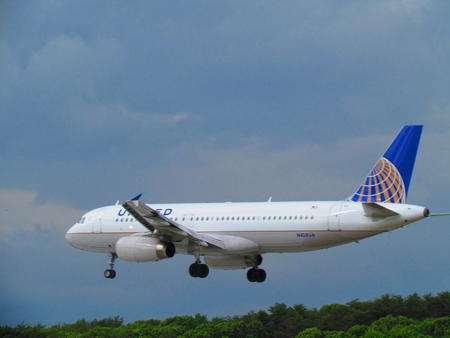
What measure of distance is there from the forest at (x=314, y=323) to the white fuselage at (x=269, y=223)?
96.9ft

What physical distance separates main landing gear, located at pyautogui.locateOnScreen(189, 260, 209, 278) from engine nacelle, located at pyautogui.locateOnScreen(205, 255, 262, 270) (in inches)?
61.3

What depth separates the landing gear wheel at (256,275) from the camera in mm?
38031

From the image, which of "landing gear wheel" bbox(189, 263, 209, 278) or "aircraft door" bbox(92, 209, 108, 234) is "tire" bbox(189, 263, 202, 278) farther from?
"aircraft door" bbox(92, 209, 108, 234)

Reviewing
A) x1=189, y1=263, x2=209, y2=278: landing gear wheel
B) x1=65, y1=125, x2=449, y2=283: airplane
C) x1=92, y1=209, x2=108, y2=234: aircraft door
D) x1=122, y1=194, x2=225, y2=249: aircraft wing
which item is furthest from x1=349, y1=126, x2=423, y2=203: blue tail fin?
x1=92, y1=209, x2=108, y2=234: aircraft door

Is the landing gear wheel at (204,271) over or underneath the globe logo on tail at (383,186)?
underneath

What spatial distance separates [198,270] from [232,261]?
2.95 meters

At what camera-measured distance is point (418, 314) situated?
7600cm

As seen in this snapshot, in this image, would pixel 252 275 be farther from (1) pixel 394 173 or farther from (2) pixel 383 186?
(1) pixel 394 173

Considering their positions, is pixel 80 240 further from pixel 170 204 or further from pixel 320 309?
pixel 320 309

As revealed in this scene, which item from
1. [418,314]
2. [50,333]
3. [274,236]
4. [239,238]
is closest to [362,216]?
[274,236]

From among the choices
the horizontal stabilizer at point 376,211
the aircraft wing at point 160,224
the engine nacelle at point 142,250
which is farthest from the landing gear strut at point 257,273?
the horizontal stabilizer at point 376,211

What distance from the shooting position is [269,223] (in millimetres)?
33031

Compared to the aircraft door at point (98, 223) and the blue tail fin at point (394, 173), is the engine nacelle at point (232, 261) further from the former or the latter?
the blue tail fin at point (394, 173)

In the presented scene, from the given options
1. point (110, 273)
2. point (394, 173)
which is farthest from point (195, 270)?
point (394, 173)
